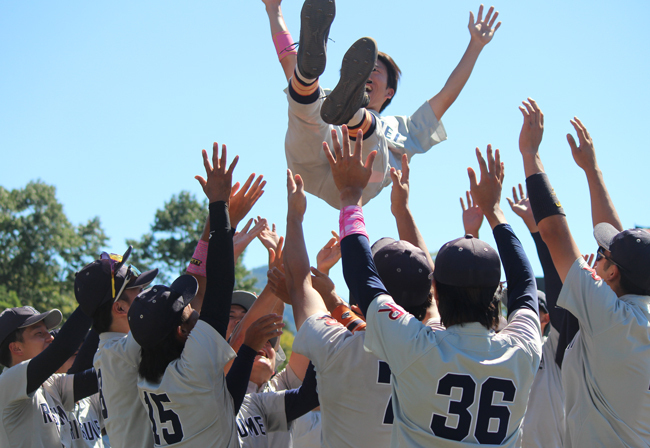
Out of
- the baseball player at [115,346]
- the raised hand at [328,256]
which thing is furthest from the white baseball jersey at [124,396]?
the raised hand at [328,256]

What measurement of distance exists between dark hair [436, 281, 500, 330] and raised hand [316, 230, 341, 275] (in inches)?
70.0

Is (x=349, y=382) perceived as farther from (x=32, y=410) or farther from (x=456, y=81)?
(x=456, y=81)

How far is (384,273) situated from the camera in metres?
2.74

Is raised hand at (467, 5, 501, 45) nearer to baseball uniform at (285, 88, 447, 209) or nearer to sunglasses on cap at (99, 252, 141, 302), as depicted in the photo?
baseball uniform at (285, 88, 447, 209)

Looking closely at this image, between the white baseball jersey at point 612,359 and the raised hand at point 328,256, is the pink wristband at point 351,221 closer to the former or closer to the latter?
the white baseball jersey at point 612,359

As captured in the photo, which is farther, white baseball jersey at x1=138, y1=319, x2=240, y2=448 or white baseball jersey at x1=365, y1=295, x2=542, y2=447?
white baseball jersey at x1=138, y1=319, x2=240, y2=448

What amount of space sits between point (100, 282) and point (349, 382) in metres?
1.63

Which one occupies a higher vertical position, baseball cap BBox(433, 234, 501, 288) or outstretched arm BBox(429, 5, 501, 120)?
outstretched arm BBox(429, 5, 501, 120)

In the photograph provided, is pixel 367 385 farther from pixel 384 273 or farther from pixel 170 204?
pixel 170 204

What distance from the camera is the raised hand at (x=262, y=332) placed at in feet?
10.2

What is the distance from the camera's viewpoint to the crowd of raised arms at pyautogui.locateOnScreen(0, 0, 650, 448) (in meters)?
2.35

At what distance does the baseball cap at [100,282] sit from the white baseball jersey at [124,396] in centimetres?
32

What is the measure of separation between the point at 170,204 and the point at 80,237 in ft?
20.2

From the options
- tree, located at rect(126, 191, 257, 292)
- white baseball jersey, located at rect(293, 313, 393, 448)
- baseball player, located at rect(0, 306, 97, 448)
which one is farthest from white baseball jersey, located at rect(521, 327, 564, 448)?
tree, located at rect(126, 191, 257, 292)
